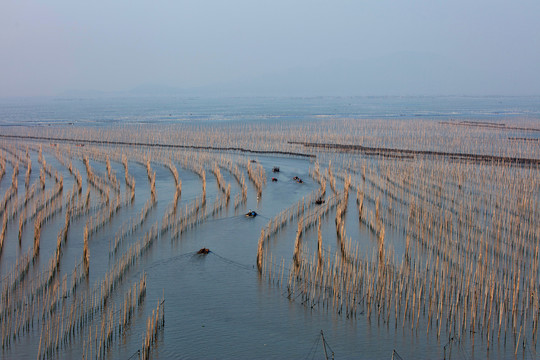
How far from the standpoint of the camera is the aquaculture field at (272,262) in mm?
6195

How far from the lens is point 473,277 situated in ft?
23.7

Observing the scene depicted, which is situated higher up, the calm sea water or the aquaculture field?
the calm sea water

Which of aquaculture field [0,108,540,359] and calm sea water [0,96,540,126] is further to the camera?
calm sea water [0,96,540,126]

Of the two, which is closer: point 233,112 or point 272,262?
point 272,262

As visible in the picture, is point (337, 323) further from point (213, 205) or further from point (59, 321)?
point (213, 205)

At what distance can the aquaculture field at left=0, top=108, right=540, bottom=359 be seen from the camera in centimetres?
620

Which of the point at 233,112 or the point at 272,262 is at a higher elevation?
the point at 233,112

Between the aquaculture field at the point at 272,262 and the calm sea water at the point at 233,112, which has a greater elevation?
the calm sea water at the point at 233,112

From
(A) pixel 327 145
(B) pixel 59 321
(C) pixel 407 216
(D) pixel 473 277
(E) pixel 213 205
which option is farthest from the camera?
(A) pixel 327 145

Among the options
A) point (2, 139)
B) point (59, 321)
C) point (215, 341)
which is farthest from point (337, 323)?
point (2, 139)

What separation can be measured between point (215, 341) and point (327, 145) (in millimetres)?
17481

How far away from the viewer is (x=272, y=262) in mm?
8625

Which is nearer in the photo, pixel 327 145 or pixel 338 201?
pixel 338 201

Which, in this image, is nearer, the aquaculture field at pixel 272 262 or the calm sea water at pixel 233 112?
the aquaculture field at pixel 272 262
